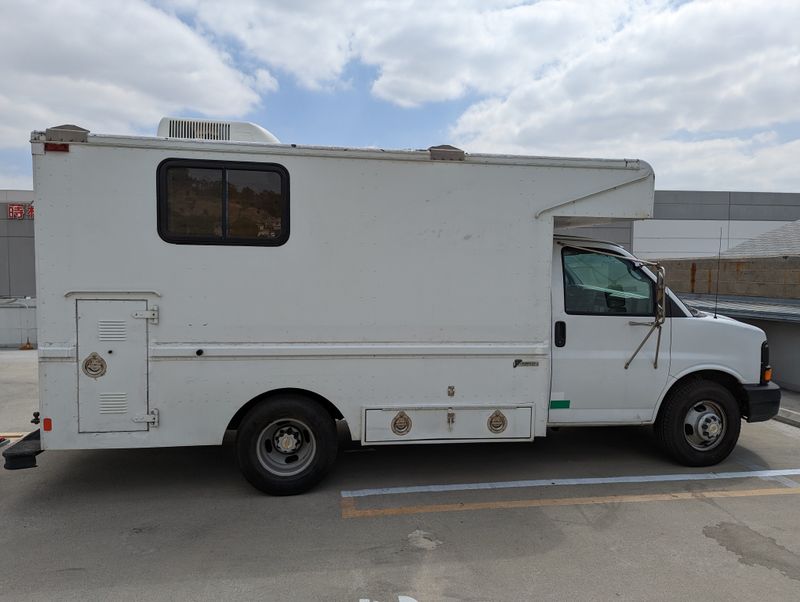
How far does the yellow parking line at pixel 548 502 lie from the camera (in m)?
4.29

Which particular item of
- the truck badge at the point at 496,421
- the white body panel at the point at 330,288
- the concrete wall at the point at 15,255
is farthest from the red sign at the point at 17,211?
the truck badge at the point at 496,421

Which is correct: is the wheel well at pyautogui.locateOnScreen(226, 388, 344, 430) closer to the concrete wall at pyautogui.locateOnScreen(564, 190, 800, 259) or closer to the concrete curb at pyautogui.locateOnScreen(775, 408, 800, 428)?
the concrete curb at pyautogui.locateOnScreen(775, 408, 800, 428)

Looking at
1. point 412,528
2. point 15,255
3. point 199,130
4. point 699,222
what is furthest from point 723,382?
point 699,222

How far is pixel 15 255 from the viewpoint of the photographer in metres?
17.6

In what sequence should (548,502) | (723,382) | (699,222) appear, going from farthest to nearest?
(699,222) → (723,382) → (548,502)

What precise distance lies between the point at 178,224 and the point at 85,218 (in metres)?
0.65

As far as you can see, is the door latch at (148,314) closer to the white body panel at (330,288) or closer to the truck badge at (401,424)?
the white body panel at (330,288)

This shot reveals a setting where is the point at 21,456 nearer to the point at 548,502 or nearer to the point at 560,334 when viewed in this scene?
the point at 548,502

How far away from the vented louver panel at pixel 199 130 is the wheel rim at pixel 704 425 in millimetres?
4729

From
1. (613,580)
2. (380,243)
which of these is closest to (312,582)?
(613,580)

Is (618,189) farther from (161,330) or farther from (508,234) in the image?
(161,330)

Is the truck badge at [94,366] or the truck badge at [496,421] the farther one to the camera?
the truck badge at [496,421]

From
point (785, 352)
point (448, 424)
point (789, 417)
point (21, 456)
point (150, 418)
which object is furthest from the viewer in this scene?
point (785, 352)

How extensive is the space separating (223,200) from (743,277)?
31.7 ft
